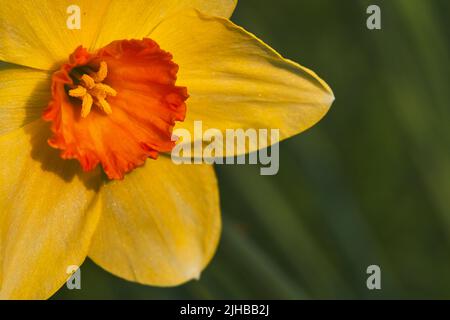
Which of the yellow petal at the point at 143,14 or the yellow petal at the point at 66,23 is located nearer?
the yellow petal at the point at 66,23

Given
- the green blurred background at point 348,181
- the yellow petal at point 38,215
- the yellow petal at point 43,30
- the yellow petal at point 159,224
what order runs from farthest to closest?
the green blurred background at point 348,181, the yellow petal at point 159,224, the yellow petal at point 38,215, the yellow petal at point 43,30

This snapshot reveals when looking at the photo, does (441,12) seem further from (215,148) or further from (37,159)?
(37,159)

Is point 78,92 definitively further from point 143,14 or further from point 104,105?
point 143,14

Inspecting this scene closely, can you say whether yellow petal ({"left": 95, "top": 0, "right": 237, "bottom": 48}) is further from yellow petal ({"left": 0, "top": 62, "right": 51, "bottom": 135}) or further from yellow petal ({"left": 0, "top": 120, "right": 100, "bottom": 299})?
yellow petal ({"left": 0, "top": 120, "right": 100, "bottom": 299})

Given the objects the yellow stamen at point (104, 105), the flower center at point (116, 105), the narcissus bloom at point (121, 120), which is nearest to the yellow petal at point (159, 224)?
the narcissus bloom at point (121, 120)

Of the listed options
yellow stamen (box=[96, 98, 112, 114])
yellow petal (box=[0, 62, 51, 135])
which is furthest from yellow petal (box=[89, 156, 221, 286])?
yellow petal (box=[0, 62, 51, 135])

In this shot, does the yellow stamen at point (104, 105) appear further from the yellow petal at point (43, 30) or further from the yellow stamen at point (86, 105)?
the yellow petal at point (43, 30)
